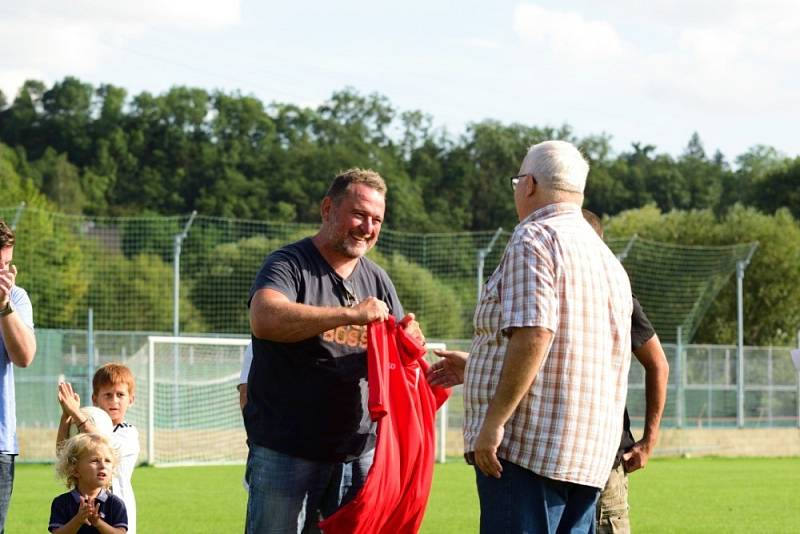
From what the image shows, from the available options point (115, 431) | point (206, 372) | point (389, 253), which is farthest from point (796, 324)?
point (115, 431)

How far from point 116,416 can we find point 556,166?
3.30 meters

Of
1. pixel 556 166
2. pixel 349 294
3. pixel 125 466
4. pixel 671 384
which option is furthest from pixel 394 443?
pixel 671 384

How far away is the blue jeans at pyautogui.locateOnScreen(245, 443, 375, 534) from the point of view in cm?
566

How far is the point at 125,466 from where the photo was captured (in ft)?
22.8

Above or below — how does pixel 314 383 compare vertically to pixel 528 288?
below

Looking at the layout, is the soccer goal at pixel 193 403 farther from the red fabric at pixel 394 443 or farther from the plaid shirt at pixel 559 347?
the plaid shirt at pixel 559 347

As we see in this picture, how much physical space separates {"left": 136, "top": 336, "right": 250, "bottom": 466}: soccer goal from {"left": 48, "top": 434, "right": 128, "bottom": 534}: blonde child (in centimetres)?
1523

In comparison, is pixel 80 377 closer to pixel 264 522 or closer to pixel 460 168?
pixel 264 522

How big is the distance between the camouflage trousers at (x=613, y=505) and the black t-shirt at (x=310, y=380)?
135cm

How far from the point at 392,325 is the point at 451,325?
34518 millimetres

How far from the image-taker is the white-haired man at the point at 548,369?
4.78 m

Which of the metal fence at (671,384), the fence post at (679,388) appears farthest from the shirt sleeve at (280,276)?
the fence post at (679,388)

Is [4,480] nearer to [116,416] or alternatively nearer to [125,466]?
[125,466]

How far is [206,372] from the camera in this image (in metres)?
23.3
